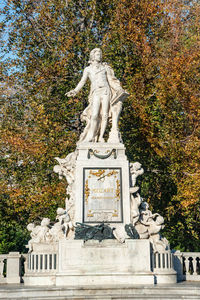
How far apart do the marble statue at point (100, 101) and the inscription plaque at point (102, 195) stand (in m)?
1.29

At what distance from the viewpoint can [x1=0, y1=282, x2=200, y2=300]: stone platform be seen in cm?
1116

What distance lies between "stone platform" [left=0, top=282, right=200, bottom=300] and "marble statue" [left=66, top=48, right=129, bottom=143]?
16.0 feet

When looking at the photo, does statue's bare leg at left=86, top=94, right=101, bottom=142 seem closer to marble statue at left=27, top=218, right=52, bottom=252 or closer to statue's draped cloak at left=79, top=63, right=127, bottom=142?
statue's draped cloak at left=79, top=63, right=127, bottom=142

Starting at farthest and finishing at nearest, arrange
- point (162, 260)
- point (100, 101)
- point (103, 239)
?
1. point (100, 101)
2. point (162, 260)
3. point (103, 239)

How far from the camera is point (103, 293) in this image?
11.4m

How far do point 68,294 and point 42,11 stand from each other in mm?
16640

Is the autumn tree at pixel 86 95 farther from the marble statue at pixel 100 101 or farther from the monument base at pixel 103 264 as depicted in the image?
the monument base at pixel 103 264

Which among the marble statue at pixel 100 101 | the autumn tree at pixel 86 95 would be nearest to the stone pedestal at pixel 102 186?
the marble statue at pixel 100 101

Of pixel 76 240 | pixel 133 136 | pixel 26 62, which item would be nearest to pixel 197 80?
pixel 133 136

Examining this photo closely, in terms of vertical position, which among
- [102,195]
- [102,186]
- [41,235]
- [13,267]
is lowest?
[13,267]

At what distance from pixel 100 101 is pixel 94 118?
57cm

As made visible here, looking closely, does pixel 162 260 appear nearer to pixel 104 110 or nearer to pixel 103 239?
pixel 103 239

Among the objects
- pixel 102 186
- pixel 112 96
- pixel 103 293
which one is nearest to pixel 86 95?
pixel 112 96

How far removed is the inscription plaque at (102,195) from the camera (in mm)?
13594
